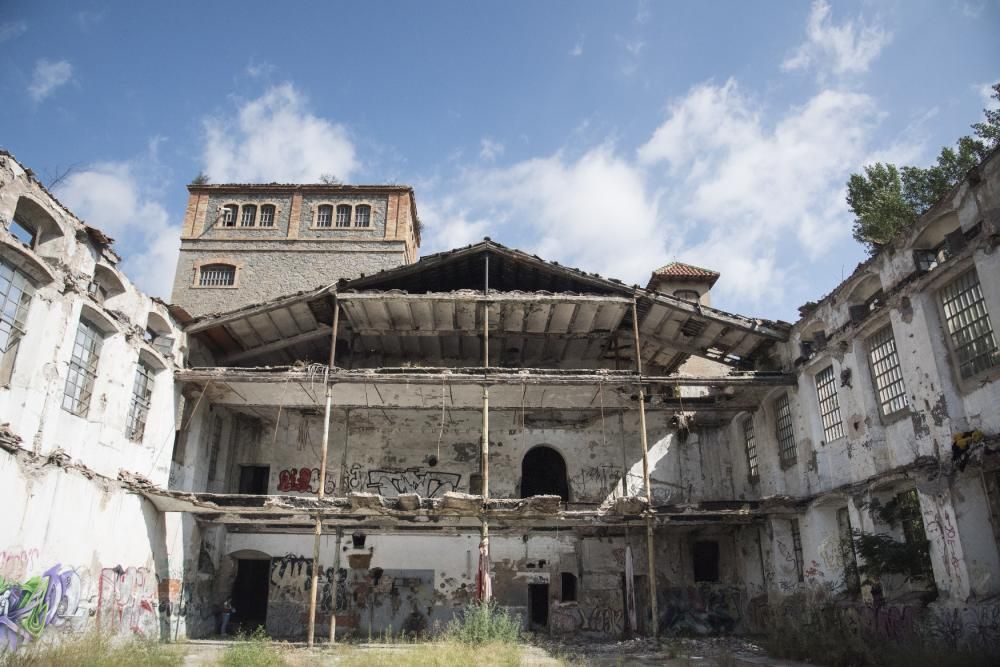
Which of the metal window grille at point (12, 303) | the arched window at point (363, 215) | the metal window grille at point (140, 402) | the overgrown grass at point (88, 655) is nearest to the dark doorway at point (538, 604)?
the overgrown grass at point (88, 655)

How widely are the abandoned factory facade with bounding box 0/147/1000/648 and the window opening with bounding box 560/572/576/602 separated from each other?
3.8 inches

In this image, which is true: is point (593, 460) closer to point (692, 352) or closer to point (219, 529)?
point (692, 352)

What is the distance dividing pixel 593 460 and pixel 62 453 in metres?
13.6

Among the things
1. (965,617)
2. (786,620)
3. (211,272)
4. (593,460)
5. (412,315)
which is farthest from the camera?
(211,272)

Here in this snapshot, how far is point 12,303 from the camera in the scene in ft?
38.6

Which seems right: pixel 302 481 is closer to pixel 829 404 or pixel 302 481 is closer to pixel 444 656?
pixel 444 656

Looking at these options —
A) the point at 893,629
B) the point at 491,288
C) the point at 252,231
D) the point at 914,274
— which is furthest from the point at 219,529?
the point at 914,274

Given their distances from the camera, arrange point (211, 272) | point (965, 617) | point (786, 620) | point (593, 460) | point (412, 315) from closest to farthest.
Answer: point (965, 617) < point (786, 620) < point (412, 315) < point (593, 460) < point (211, 272)

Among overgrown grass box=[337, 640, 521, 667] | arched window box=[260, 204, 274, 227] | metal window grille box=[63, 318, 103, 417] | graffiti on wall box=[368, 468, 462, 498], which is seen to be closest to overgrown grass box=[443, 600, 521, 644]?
overgrown grass box=[337, 640, 521, 667]

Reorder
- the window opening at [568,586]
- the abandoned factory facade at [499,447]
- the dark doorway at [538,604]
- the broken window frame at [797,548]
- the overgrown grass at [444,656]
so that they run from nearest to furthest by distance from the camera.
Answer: the overgrown grass at [444,656] < the abandoned factory facade at [499,447] < the broken window frame at [797,548] < the dark doorway at [538,604] < the window opening at [568,586]

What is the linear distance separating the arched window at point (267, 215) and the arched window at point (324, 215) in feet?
5.96

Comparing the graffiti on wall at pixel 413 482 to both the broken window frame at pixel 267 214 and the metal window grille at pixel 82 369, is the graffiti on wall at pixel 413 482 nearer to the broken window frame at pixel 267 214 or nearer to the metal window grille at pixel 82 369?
the metal window grille at pixel 82 369

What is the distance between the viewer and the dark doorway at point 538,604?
18969 mm

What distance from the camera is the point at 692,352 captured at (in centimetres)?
1930
